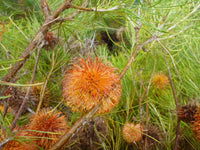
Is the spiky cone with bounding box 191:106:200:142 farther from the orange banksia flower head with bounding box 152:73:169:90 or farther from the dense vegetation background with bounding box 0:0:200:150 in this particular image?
the orange banksia flower head with bounding box 152:73:169:90

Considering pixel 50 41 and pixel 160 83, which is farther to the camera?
pixel 160 83

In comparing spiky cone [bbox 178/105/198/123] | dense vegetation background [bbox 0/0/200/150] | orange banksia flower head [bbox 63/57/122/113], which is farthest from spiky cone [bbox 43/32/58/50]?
spiky cone [bbox 178/105/198/123]

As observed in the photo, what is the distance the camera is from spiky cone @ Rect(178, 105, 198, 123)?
304 mm

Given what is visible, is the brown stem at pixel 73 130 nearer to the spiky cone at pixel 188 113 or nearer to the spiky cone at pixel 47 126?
the spiky cone at pixel 47 126

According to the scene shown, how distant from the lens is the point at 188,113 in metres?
0.31

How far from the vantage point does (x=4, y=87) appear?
0.19 metres

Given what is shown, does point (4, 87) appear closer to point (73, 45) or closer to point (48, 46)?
point (48, 46)

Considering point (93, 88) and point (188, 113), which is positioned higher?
point (93, 88)

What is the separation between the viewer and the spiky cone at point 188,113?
Result: 30 centimetres

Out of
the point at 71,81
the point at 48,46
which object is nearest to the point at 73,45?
the point at 48,46

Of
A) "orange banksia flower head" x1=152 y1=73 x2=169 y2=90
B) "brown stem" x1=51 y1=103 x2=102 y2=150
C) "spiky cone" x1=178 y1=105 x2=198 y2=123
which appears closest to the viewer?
"brown stem" x1=51 y1=103 x2=102 y2=150

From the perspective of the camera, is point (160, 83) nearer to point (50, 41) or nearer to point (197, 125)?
point (197, 125)

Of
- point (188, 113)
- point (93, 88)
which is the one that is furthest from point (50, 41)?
point (188, 113)

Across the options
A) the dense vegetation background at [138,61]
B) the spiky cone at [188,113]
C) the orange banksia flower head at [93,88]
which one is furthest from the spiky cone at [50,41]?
the spiky cone at [188,113]
